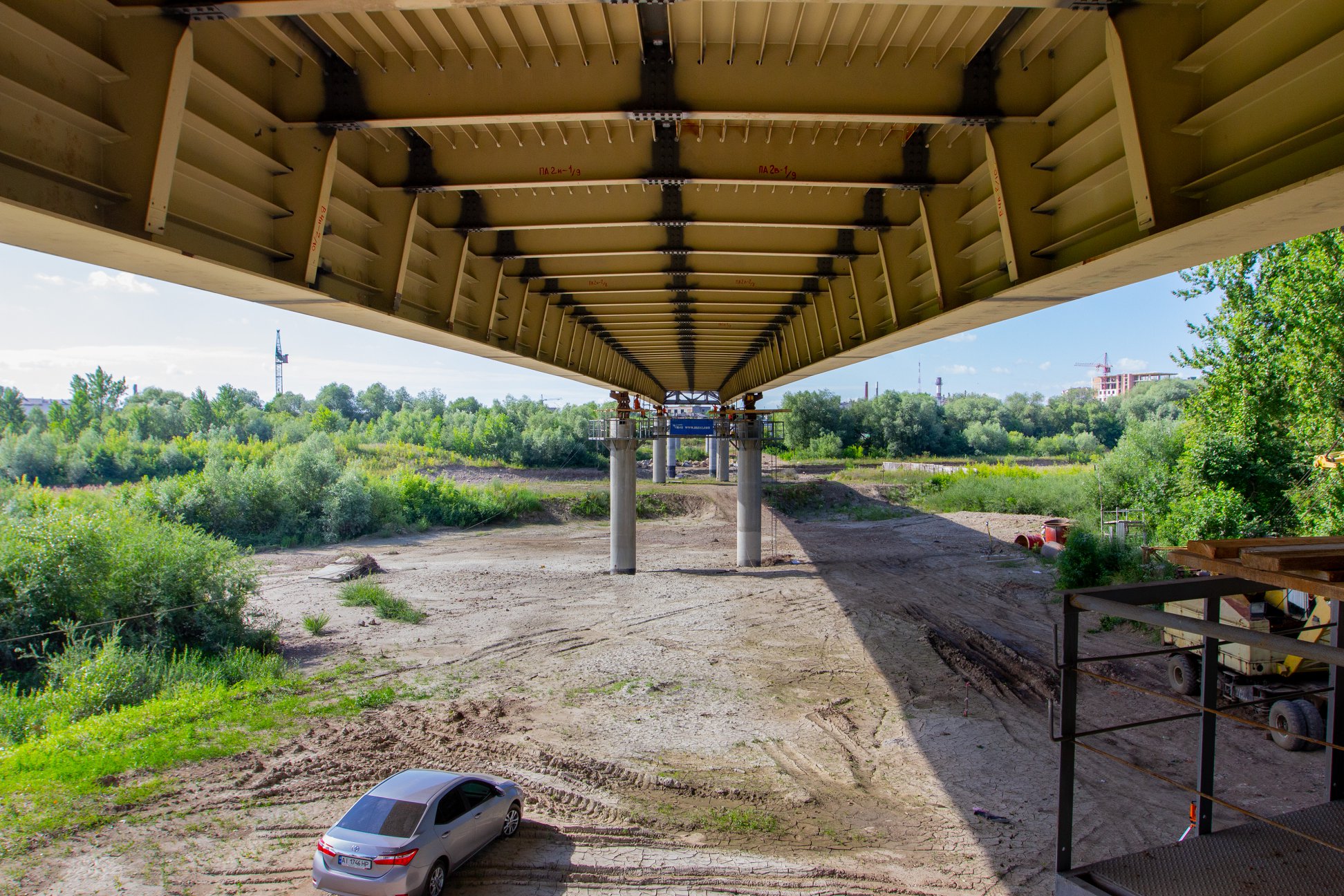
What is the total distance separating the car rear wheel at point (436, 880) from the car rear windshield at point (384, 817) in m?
0.49

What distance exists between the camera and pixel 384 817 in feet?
23.6

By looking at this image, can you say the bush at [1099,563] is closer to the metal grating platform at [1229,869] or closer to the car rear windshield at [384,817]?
the metal grating platform at [1229,869]

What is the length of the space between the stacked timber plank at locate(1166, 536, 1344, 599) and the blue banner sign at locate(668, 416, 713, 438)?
23746mm

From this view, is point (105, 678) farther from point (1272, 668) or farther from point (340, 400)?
point (340, 400)

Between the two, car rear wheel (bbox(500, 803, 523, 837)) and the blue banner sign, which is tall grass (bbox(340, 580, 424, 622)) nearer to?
car rear wheel (bbox(500, 803, 523, 837))

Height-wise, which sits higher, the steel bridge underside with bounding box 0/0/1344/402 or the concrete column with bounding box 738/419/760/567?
the steel bridge underside with bounding box 0/0/1344/402

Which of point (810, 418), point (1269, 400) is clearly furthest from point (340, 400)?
point (1269, 400)

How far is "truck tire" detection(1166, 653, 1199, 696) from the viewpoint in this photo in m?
12.3

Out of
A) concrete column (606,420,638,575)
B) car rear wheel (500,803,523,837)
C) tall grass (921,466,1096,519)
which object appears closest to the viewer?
car rear wheel (500,803,523,837)

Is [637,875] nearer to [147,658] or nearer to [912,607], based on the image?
[147,658]

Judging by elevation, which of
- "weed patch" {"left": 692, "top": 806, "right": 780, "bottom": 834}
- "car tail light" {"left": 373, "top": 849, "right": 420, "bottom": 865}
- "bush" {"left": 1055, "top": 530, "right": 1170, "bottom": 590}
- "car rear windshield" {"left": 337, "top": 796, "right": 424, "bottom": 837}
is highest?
"bush" {"left": 1055, "top": 530, "right": 1170, "bottom": 590}

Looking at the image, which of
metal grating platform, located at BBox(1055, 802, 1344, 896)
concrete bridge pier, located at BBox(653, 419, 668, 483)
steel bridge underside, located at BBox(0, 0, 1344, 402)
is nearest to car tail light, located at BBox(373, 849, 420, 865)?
steel bridge underside, located at BBox(0, 0, 1344, 402)

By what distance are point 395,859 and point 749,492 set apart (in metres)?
21.8

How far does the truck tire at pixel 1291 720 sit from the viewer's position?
10234 mm
